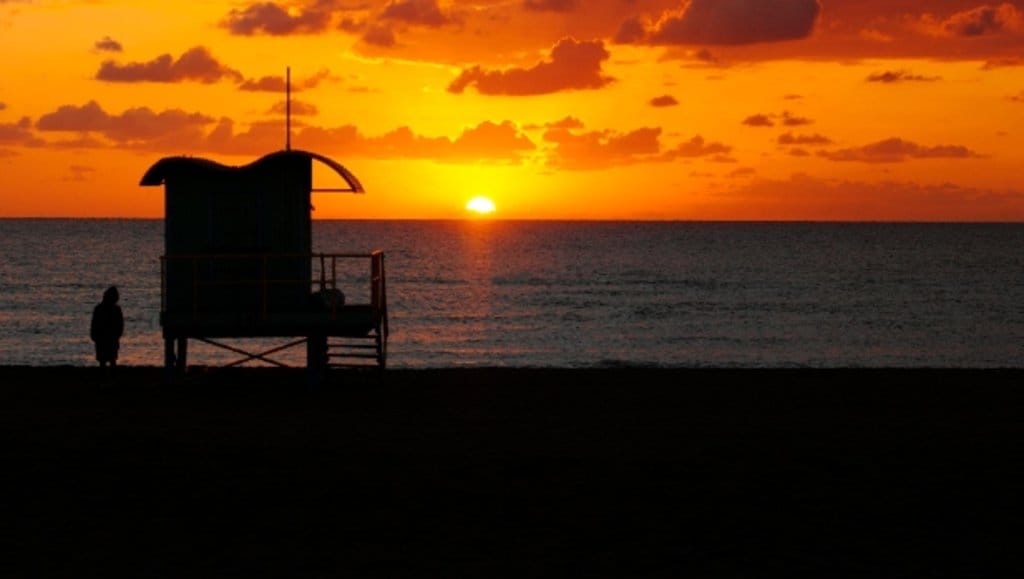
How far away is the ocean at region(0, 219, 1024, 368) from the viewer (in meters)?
51.8

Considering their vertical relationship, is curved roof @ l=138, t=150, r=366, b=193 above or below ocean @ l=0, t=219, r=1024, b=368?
above

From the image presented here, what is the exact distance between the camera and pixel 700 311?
76812mm

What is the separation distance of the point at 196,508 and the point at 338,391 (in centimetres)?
1148

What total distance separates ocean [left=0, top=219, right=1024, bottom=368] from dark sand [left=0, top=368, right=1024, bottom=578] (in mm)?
23090

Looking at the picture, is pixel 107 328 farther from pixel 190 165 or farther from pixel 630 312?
pixel 630 312

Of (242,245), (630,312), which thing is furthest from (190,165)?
(630,312)

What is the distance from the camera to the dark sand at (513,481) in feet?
39.1

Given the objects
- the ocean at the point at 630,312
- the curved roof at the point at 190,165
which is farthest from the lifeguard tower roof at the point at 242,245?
the ocean at the point at 630,312

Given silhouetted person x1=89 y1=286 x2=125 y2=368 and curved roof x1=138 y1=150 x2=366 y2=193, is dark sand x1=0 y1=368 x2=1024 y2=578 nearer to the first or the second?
silhouetted person x1=89 y1=286 x2=125 y2=368

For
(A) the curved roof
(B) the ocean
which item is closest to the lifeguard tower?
(A) the curved roof

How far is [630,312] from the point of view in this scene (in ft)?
249

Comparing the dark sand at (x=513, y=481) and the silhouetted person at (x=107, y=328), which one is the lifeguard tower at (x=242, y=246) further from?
the dark sand at (x=513, y=481)

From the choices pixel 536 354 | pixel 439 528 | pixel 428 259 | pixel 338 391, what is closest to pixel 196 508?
pixel 439 528

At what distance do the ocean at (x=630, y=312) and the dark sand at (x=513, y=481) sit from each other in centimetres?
2309
